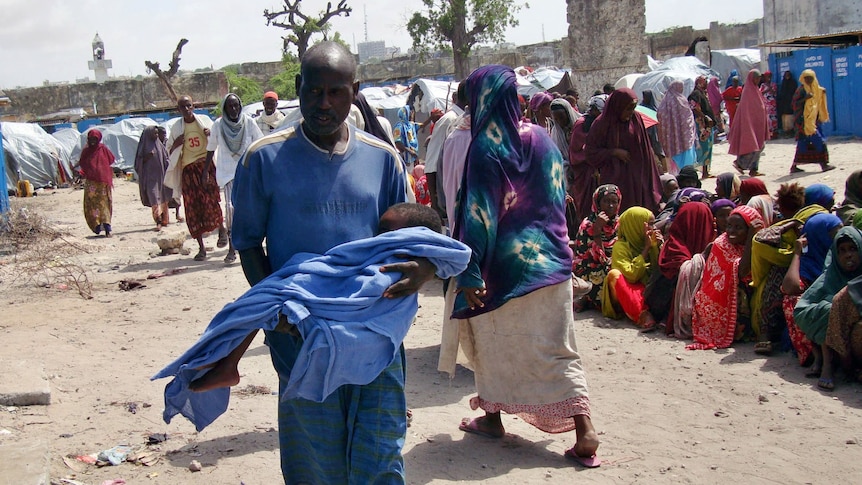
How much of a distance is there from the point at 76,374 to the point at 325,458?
3.77 m

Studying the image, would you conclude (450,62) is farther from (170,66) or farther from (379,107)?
(379,107)

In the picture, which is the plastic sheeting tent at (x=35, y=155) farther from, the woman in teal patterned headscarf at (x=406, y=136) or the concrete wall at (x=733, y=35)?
the concrete wall at (x=733, y=35)

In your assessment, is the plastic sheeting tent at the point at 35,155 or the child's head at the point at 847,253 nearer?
the child's head at the point at 847,253

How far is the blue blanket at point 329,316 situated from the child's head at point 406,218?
9 cm

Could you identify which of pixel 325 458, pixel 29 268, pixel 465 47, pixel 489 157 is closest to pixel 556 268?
pixel 489 157

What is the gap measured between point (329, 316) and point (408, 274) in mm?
255

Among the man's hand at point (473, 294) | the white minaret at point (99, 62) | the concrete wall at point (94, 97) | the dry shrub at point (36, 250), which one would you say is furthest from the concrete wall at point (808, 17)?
the white minaret at point (99, 62)

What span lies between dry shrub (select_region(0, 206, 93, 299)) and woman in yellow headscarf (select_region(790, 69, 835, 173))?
10.5 m

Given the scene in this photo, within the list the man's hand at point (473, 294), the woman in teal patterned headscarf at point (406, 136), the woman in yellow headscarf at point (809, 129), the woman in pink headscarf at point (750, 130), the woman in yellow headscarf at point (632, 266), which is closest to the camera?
the man's hand at point (473, 294)

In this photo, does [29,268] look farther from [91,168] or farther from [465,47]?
[465,47]

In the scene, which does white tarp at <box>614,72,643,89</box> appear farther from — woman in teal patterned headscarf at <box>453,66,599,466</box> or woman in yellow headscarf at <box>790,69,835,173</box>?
woman in teal patterned headscarf at <box>453,66,599,466</box>

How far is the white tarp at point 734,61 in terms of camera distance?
26.3 metres

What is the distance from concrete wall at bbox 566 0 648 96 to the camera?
21.6 meters

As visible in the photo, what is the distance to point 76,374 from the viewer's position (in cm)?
573
